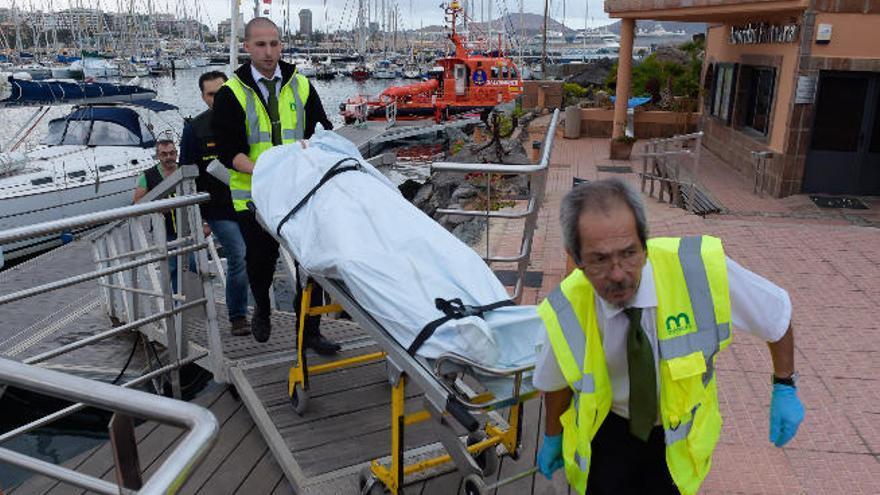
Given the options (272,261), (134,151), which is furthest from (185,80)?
(272,261)

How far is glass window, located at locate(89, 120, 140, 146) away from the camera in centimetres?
1387

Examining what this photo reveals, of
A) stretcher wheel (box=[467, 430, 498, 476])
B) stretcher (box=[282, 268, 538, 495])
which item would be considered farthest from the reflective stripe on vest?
stretcher wheel (box=[467, 430, 498, 476])

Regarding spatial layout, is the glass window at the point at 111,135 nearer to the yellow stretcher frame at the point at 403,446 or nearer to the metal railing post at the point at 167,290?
the metal railing post at the point at 167,290

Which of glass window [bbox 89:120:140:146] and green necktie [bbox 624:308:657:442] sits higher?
green necktie [bbox 624:308:657:442]

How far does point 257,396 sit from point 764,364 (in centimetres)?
349

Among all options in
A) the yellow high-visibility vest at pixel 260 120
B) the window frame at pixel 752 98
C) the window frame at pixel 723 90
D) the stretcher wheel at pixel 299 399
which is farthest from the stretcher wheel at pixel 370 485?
the window frame at pixel 723 90

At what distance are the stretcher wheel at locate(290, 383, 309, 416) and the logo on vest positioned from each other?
2.15 m

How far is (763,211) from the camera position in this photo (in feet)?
31.3

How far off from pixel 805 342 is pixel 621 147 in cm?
902

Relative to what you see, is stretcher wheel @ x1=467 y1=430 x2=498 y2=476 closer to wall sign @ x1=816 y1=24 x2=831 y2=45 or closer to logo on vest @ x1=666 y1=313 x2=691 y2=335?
logo on vest @ x1=666 y1=313 x2=691 y2=335

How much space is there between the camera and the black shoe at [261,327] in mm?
4262

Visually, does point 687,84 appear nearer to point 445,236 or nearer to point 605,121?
point 605,121

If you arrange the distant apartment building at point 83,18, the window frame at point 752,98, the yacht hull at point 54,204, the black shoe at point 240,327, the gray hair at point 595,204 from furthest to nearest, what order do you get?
the distant apartment building at point 83,18
the yacht hull at point 54,204
the window frame at point 752,98
the black shoe at point 240,327
the gray hair at point 595,204

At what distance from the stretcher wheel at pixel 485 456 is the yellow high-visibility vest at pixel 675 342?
106 centimetres
